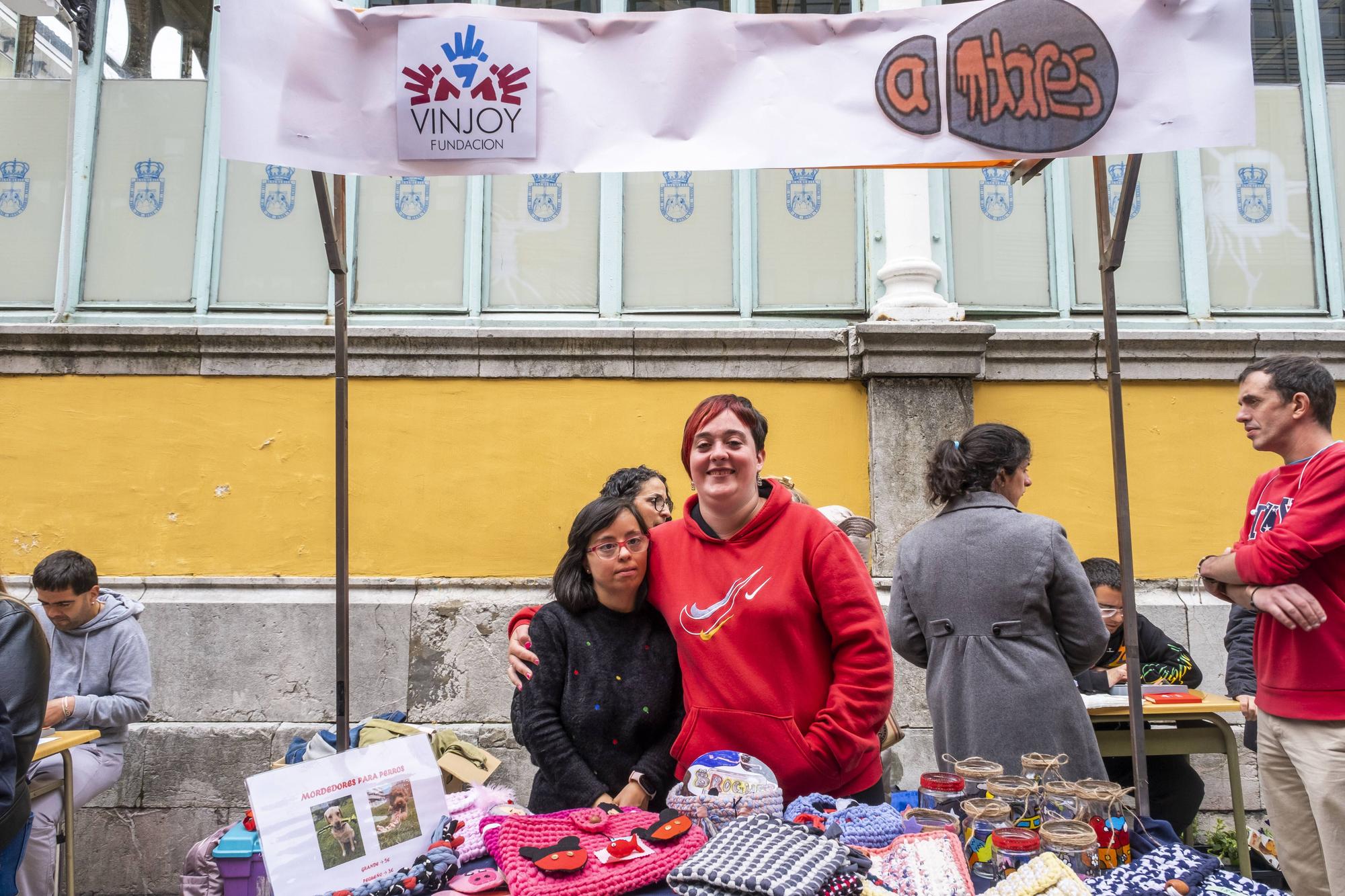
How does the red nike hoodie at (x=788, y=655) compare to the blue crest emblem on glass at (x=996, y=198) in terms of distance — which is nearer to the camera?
the red nike hoodie at (x=788, y=655)

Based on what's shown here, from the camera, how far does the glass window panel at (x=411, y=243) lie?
5.97 metres

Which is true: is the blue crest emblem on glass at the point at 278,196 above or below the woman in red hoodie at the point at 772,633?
above

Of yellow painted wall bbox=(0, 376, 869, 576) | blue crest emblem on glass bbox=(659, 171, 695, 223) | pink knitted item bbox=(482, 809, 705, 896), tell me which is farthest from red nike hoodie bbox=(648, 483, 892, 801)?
blue crest emblem on glass bbox=(659, 171, 695, 223)

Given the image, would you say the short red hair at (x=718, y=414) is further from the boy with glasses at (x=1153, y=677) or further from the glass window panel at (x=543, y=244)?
the glass window panel at (x=543, y=244)

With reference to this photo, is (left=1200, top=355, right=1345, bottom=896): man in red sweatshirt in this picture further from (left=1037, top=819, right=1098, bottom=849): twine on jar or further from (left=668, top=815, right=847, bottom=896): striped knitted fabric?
(left=668, top=815, right=847, bottom=896): striped knitted fabric

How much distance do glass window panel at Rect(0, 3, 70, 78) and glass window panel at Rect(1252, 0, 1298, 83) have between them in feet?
26.0

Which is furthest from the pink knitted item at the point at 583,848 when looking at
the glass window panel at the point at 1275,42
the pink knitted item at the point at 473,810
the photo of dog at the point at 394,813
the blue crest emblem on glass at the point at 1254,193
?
the glass window panel at the point at 1275,42

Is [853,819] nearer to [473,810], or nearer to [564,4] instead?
[473,810]

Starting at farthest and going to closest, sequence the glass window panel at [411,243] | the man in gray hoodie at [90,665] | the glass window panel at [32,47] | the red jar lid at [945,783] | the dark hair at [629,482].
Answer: the glass window panel at [32,47]
the glass window panel at [411,243]
the man in gray hoodie at [90,665]
the dark hair at [629,482]
the red jar lid at [945,783]

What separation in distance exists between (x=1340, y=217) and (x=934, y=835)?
6074mm

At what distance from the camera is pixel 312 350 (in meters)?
5.71

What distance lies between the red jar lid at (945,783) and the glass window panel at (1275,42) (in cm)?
608

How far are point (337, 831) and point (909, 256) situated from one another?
4.70 m

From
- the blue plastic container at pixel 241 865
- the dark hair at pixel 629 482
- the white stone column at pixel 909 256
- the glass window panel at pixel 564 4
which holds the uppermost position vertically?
the glass window panel at pixel 564 4
